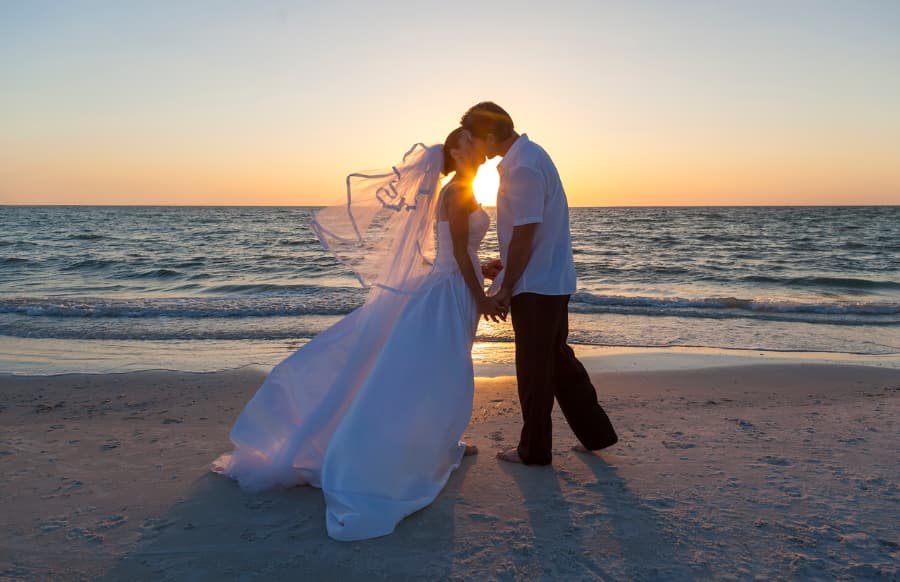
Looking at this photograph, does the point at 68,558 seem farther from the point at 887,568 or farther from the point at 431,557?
the point at 887,568

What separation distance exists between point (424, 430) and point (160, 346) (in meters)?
6.86

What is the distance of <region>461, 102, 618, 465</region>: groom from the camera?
360 cm

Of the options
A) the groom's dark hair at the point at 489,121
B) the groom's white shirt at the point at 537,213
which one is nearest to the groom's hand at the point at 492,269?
the groom's white shirt at the point at 537,213

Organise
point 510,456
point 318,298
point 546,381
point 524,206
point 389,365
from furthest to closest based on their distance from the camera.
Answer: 1. point 318,298
2. point 510,456
3. point 546,381
4. point 524,206
5. point 389,365

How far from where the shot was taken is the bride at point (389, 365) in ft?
10.8

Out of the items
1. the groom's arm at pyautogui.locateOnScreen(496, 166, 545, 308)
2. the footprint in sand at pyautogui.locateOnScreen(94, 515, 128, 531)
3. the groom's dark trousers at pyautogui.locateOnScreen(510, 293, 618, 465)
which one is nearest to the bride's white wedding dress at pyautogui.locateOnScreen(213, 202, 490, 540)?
the groom's arm at pyautogui.locateOnScreen(496, 166, 545, 308)

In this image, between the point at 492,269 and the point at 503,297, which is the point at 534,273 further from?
the point at 492,269

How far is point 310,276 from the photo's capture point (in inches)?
742

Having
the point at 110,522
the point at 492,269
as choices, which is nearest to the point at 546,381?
the point at 492,269

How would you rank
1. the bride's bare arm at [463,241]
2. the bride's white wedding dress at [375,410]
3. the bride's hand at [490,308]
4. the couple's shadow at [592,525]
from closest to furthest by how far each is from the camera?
the couple's shadow at [592,525]
the bride's white wedding dress at [375,410]
the bride's bare arm at [463,241]
the bride's hand at [490,308]

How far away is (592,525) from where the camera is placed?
10.6 feet

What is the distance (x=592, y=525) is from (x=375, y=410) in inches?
48.8

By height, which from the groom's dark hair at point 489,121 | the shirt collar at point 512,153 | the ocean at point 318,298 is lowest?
the ocean at point 318,298

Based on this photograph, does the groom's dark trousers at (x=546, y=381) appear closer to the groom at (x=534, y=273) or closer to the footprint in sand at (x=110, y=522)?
the groom at (x=534, y=273)
